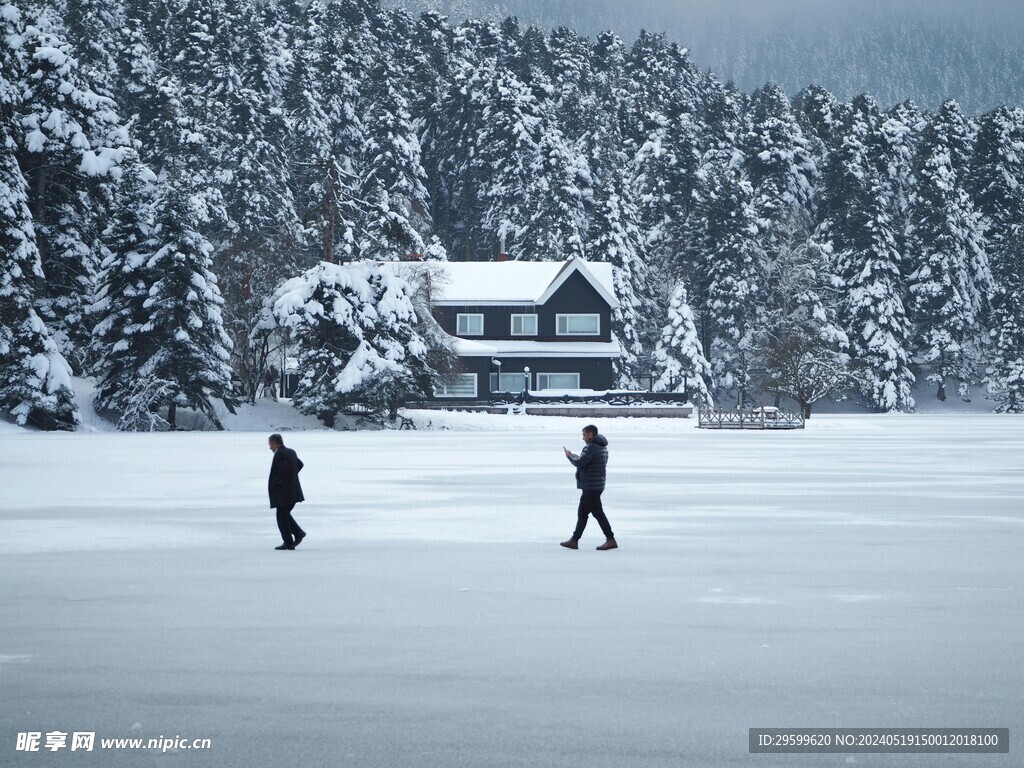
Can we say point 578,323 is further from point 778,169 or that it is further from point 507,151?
point 778,169

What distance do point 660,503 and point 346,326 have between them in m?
36.0

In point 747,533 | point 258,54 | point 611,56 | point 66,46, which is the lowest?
point 747,533

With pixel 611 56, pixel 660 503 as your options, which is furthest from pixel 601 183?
pixel 660 503

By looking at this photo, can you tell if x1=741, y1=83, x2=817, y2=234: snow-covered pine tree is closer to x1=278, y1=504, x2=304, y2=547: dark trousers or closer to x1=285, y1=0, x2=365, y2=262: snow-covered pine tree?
x1=285, y1=0, x2=365, y2=262: snow-covered pine tree

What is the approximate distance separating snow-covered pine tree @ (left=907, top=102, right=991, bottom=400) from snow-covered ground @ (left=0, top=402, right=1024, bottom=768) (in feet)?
260

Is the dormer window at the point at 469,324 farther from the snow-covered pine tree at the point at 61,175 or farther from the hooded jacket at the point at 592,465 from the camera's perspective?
the hooded jacket at the point at 592,465

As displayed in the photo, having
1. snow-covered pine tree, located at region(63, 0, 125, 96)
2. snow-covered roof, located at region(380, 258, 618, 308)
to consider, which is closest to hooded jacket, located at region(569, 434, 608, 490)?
snow-covered roof, located at region(380, 258, 618, 308)

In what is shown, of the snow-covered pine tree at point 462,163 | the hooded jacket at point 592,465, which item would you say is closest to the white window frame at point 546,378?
the snow-covered pine tree at point 462,163

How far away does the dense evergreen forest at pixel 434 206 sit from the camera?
182 feet

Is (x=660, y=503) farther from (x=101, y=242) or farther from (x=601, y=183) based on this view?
(x=601, y=183)

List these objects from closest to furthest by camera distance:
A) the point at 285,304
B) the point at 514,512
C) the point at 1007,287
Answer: the point at 514,512
the point at 285,304
the point at 1007,287

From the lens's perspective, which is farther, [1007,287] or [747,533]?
[1007,287]

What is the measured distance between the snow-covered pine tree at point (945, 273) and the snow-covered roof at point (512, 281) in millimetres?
31798

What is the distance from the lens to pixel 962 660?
30.0 ft
